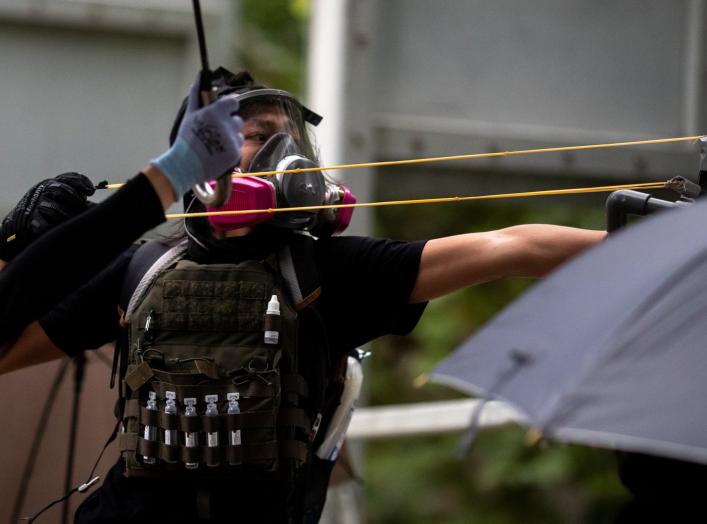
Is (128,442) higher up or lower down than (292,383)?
lower down

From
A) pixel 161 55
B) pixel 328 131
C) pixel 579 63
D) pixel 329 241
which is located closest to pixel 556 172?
pixel 579 63

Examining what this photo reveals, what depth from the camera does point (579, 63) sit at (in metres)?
6.91

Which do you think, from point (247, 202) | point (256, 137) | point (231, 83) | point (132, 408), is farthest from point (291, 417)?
point (231, 83)

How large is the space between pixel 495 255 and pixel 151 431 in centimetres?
→ 101

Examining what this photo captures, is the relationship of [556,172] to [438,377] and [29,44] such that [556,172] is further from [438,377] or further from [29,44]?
[438,377]

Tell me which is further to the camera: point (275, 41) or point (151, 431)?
point (275, 41)

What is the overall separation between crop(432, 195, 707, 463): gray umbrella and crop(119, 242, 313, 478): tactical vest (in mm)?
933

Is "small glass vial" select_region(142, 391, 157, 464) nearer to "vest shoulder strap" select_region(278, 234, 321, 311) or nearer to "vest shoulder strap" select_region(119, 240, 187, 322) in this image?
"vest shoulder strap" select_region(119, 240, 187, 322)

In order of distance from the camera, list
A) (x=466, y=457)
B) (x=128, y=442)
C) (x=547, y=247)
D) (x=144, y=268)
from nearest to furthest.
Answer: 1. (x=547, y=247)
2. (x=128, y=442)
3. (x=144, y=268)
4. (x=466, y=457)

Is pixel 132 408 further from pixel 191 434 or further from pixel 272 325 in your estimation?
pixel 272 325

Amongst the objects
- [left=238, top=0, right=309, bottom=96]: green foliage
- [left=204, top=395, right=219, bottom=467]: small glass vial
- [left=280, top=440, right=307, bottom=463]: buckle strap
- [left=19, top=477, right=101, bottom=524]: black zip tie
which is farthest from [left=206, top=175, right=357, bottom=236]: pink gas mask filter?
[left=238, top=0, right=309, bottom=96]: green foliage

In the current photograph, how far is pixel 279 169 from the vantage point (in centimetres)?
333

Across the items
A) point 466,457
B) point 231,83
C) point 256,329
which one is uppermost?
point 231,83

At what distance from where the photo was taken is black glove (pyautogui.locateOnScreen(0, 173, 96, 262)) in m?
3.29
